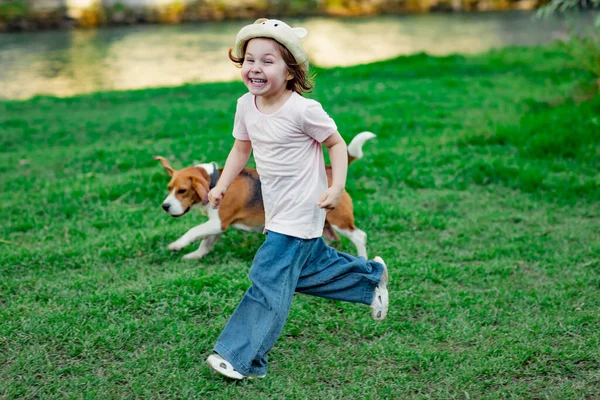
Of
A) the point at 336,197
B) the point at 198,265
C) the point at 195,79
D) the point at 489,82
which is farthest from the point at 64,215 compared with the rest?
the point at 195,79

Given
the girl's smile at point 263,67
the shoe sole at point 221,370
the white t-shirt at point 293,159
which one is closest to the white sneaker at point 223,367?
the shoe sole at point 221,370

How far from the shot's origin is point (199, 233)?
480 centimetres

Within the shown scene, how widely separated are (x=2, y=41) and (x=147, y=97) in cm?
1623

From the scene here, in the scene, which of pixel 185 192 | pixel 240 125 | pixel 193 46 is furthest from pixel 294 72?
pixel 193 46

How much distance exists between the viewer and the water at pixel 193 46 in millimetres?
16406

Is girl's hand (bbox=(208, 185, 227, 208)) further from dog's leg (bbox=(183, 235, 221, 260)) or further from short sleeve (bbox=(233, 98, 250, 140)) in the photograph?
dog's leg (bbox=(183, 235, 221, 260))

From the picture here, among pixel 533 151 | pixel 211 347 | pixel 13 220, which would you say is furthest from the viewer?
pixel 533 151

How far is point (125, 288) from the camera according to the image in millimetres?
4340

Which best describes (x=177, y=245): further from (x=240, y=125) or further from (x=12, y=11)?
(x=12, y=11)

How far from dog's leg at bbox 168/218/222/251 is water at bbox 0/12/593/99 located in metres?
10.2

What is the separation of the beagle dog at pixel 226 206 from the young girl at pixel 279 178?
4.41ft

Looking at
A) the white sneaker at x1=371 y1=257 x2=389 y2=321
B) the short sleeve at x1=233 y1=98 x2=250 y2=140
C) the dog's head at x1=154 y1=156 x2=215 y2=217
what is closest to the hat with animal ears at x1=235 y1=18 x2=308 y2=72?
the short sleeve at x1=233 y1=98 x2=250 y2=140

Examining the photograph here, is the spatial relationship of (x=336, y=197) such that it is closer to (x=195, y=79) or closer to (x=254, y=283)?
(x=254, y=283)

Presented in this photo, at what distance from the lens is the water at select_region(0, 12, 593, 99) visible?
1641 cm
